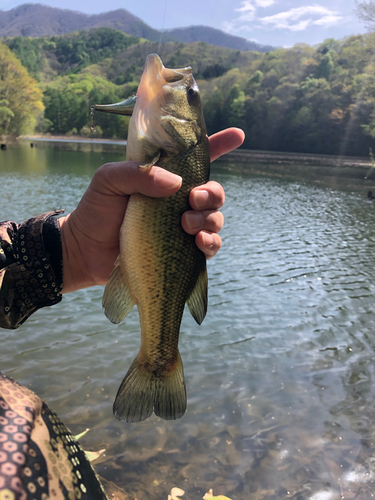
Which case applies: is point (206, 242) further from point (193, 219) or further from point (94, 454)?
point (94, 454)

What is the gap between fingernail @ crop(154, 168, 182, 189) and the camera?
6.54 ft

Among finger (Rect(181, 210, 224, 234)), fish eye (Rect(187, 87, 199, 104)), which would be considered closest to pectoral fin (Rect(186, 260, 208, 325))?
finger (Rect(181, 210, 224, 234))

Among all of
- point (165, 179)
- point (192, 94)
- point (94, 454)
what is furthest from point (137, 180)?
point (94, 454)

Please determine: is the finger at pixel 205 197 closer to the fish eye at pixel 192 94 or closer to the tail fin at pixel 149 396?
the fish eye at pixel 192 94

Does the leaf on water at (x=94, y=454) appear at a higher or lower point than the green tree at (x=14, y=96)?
lower

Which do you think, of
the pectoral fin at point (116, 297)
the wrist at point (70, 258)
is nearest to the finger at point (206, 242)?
the pectoral fin at point (116, 297)

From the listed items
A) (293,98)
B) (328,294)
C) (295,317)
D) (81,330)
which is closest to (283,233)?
(328,294)

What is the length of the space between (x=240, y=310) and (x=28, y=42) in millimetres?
230036

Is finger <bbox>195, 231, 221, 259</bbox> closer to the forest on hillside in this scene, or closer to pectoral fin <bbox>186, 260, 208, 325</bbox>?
pectoral fin <bbox>186, 260, 208, 325</bbox>

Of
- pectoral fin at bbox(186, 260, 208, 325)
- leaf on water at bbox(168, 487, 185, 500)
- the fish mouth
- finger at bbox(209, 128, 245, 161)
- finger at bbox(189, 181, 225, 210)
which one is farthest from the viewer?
leaf on water at bbox(168, 487, 185, 500)

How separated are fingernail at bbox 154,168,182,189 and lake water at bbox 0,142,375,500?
3.96 metres

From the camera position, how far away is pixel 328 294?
11398 millimetres

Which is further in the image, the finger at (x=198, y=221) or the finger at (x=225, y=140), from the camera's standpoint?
the finger at (x=225, y=140)

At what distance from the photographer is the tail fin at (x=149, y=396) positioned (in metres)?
2.07
